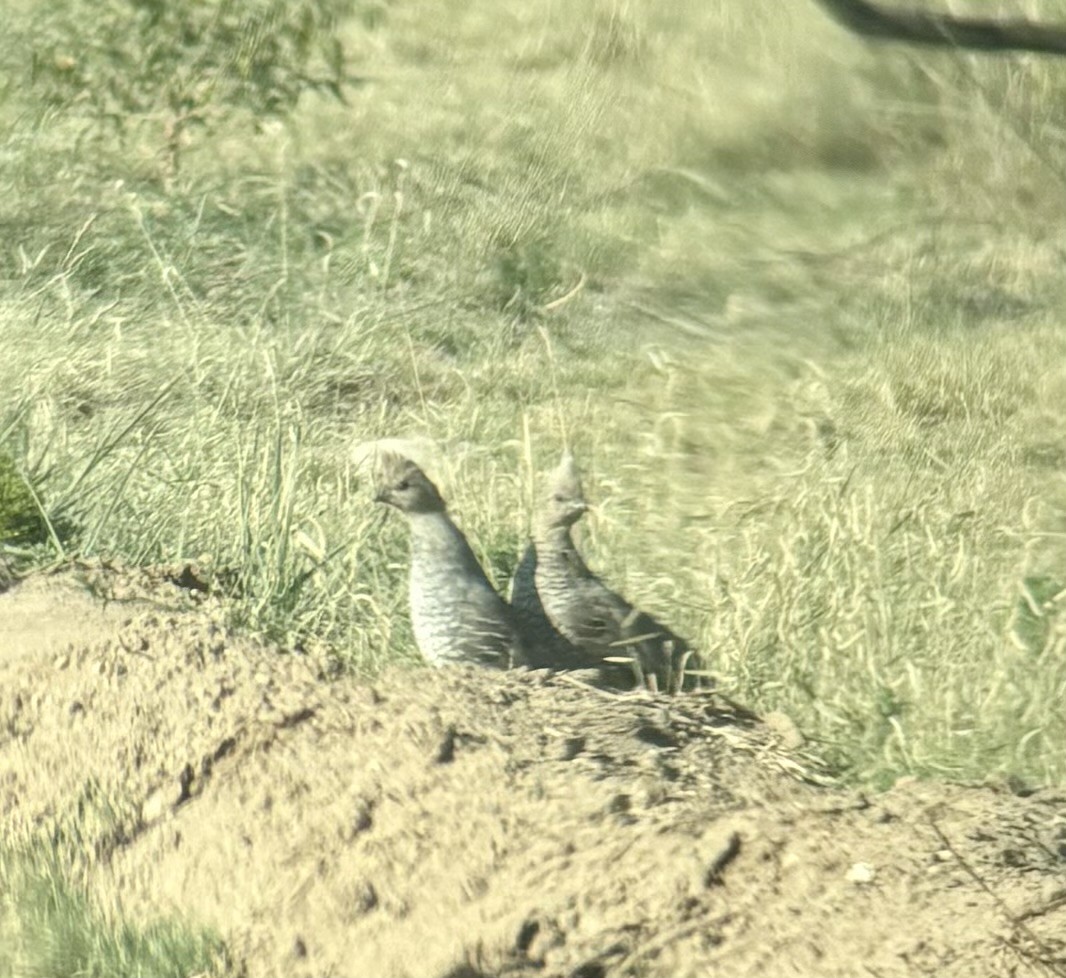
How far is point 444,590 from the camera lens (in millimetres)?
4688

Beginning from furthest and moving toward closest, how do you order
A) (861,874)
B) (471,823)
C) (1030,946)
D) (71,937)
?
(71,937) → (471,823) → (861,874) → (1030,946)

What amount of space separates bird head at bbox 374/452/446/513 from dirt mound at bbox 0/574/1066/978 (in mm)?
538

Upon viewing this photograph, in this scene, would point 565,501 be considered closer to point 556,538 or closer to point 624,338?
point 556,538

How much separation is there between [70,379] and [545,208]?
183 cm

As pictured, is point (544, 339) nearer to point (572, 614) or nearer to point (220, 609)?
point (572, 614)

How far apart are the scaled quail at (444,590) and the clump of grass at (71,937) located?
36.5 inches

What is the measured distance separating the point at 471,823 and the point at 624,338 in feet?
8.11

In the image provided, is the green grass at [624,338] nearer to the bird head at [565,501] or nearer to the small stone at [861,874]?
the bird head at [565,501]

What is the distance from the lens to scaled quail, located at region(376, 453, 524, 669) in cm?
464

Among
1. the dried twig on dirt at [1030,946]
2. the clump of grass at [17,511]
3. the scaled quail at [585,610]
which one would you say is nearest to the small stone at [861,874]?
the dried twig on dirt at [1030,946]

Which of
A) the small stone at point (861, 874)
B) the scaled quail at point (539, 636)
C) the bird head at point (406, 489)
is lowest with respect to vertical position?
the scaled quail at point (539, 636)

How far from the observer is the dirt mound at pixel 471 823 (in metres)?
3.71

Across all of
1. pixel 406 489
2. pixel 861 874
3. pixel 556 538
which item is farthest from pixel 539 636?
pixel 861 874

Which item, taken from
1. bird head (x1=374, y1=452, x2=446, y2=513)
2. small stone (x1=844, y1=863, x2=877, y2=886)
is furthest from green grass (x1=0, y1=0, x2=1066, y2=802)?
small stone (x1=844, y1=863, x2=877, y2=886)
